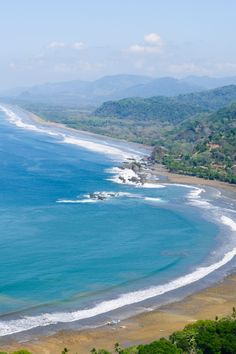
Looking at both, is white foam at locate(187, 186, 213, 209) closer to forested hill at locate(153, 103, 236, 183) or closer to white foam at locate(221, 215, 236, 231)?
white foam at locate(221, 215, 236, 231)

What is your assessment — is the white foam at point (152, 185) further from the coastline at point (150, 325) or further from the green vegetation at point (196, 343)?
the green vegetation at point (196, 343)

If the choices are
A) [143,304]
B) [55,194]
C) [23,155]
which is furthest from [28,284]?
[23,155]

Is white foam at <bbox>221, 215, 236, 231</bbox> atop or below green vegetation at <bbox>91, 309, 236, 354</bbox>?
atop

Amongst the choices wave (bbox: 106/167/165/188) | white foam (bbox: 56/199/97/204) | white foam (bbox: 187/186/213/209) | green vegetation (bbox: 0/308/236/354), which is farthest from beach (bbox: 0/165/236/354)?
wave (bbox: 106/167/165/188)

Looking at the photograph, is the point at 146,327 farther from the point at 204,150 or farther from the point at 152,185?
the point at 204,150

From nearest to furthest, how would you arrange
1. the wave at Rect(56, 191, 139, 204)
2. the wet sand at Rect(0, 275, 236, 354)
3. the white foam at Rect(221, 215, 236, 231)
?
the wet sand at Rect(0, 275, 236, 354) < the white foam at Rect(221, 215, 236, 231) < the wave at Rect(56, 191, 139, 204)

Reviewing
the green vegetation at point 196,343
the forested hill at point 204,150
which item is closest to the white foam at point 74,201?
the forested hill at point 204,150
